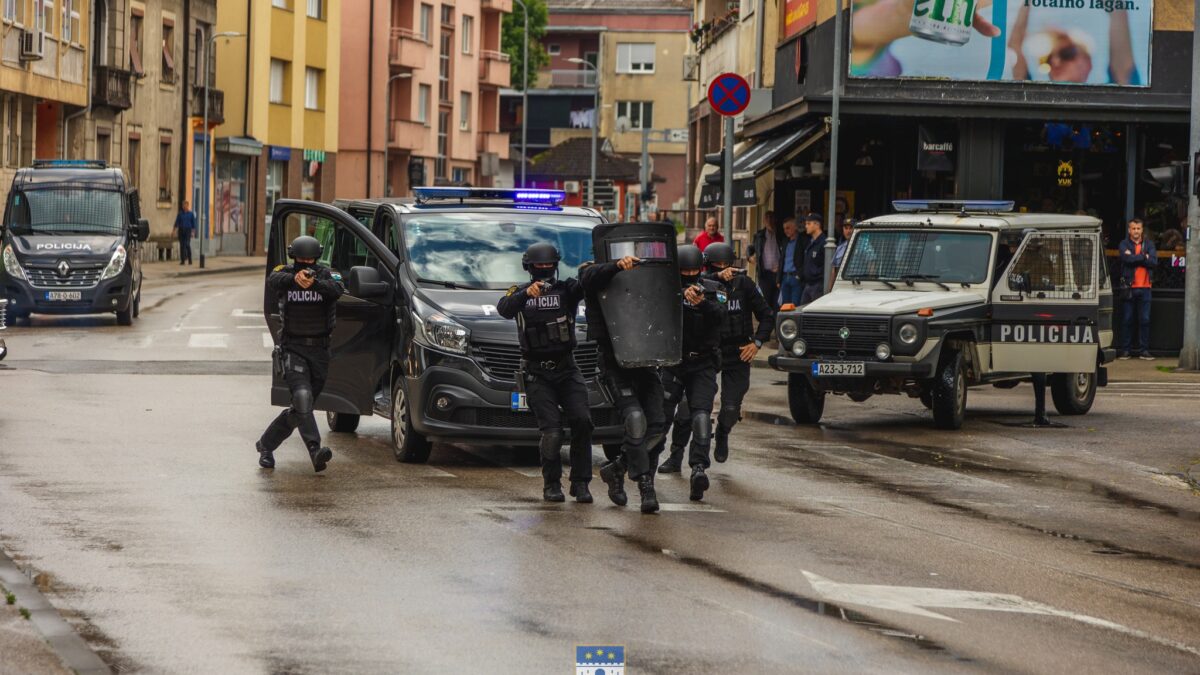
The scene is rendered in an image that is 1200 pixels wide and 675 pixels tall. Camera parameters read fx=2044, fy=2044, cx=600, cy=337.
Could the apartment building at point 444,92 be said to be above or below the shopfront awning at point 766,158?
above

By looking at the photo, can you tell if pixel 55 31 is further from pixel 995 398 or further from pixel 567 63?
pixel 567 63

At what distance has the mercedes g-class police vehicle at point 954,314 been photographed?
17969 mm

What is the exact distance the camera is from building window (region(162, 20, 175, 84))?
6072 cm

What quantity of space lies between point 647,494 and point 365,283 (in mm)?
3338

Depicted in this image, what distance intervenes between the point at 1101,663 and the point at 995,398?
1438cm

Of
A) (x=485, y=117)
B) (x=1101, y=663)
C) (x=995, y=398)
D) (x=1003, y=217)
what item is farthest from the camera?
(x=485, y=117)

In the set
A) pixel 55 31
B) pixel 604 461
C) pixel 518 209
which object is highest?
pixel 55 31

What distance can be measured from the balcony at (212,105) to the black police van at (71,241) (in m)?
29.8

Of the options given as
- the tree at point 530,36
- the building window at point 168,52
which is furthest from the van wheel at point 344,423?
the tree at point 530,36

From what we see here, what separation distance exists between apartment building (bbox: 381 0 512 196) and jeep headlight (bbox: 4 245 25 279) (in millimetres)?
44838

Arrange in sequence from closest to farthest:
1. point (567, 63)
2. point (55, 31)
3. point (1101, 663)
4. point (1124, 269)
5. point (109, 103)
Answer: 1. point (1101, 663)
2. point (1124, 269)
3. point (55, 31)
4. point (109, 103)
5. point (567, 63)

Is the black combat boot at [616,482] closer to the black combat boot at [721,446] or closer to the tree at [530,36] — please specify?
the black combat boot at [721,446]

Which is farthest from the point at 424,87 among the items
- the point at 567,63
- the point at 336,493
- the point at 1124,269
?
the point at 336,493

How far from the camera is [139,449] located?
1471cm
